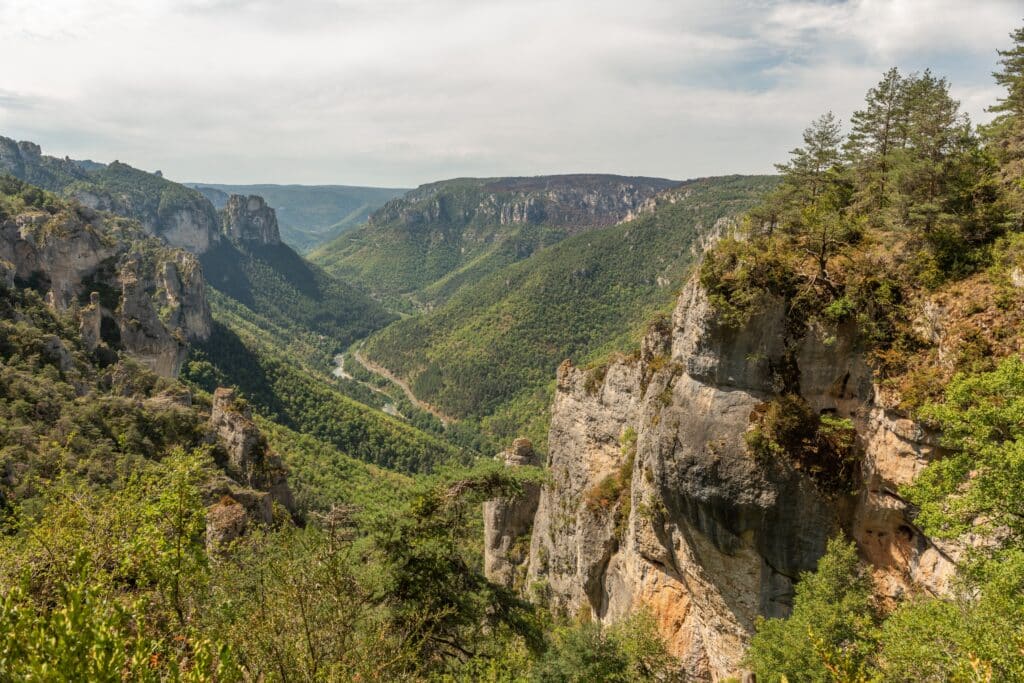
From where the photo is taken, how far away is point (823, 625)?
14672 mm

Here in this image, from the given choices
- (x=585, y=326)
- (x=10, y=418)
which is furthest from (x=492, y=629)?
(x=585, y=326)

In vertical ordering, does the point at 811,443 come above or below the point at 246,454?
above

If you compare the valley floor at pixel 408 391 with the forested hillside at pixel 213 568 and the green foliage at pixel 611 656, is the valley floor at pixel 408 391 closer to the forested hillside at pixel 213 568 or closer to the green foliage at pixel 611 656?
the forested hillside at pixel 213 568

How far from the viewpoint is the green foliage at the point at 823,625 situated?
1444 centimetres

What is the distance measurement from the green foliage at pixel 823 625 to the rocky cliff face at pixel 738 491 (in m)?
0.92

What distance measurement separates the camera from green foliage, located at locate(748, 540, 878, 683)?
47.4 ft

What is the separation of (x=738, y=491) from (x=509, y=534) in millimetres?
22662

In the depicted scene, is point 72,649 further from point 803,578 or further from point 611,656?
point 803,578

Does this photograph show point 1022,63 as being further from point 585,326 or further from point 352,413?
point 585,326

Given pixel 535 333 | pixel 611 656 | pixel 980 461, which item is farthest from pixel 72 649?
pixel 535 333

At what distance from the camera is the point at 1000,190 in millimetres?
17000

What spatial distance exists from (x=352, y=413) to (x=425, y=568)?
97.7 metres

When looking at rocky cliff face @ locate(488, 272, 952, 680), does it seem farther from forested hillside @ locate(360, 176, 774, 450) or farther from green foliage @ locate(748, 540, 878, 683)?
forested hillside @ locate(360, 176, 774, 450)

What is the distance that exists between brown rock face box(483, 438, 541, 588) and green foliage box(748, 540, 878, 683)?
66.3ft
